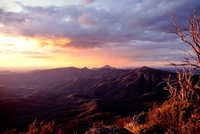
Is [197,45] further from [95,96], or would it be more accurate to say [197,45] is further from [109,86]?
[109,86]

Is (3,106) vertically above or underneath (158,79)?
underneath

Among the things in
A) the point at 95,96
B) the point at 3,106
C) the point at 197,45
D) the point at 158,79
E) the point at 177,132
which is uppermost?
the point at 197,45

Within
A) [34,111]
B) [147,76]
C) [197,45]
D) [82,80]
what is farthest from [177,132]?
[82,80]

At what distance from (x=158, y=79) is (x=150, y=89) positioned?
19750mm

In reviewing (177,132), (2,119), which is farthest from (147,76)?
(177,132)

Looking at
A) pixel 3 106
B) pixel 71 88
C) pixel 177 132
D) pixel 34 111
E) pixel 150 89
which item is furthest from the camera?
pixel 71 88

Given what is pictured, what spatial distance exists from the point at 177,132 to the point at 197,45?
327 centimetres

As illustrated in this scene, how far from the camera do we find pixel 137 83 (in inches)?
5546

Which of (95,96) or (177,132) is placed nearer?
(177,132)

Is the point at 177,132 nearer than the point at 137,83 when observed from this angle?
Yes

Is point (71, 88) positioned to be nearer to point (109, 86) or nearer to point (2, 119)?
point (109, 86)

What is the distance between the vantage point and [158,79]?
14212 centimetres

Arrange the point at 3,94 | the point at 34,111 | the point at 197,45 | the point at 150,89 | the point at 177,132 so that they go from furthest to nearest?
1. the point at 150,89
2. the point at 3,94
3. the point at 34,111
4. the point at 177,132
5. the point at 197,45

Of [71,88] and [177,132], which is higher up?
[177,132]
